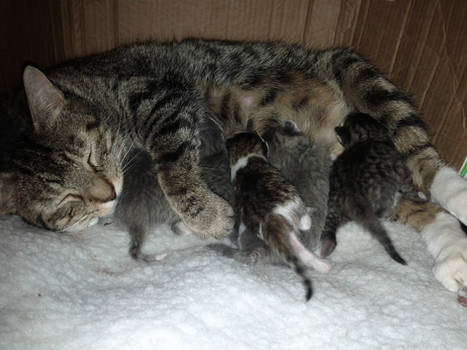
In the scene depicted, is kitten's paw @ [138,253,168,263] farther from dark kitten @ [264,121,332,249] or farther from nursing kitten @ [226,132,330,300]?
dark kitten @ [264,121,332,249]

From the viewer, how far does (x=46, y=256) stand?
4.54 ft

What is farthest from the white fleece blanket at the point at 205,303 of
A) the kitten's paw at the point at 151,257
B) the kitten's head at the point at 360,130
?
the kitten's head at the point at 360,130

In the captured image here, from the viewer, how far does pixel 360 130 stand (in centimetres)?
162

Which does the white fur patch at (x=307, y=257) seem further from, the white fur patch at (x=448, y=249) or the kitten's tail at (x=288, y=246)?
the white fur patch at (x=448, y=249)

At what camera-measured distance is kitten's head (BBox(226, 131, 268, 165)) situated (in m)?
1.64

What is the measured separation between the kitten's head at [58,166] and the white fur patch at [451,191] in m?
1.11

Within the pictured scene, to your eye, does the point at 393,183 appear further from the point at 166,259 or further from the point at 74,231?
the point at 74,231

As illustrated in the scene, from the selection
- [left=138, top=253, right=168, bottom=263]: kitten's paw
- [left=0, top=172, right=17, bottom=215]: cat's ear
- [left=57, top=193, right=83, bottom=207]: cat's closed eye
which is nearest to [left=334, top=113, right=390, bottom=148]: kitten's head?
[left=138, top=253, right=168, bottom=263]: kitten's paw

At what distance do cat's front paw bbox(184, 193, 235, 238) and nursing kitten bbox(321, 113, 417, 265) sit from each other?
34cm

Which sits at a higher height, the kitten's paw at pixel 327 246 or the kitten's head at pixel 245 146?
the kitten's head at pixel 245 146

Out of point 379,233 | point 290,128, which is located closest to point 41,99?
point 290,128

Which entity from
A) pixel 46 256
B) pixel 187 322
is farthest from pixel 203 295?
pixel 46 256

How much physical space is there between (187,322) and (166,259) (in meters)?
0.36

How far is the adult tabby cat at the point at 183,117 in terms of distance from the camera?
138cm
